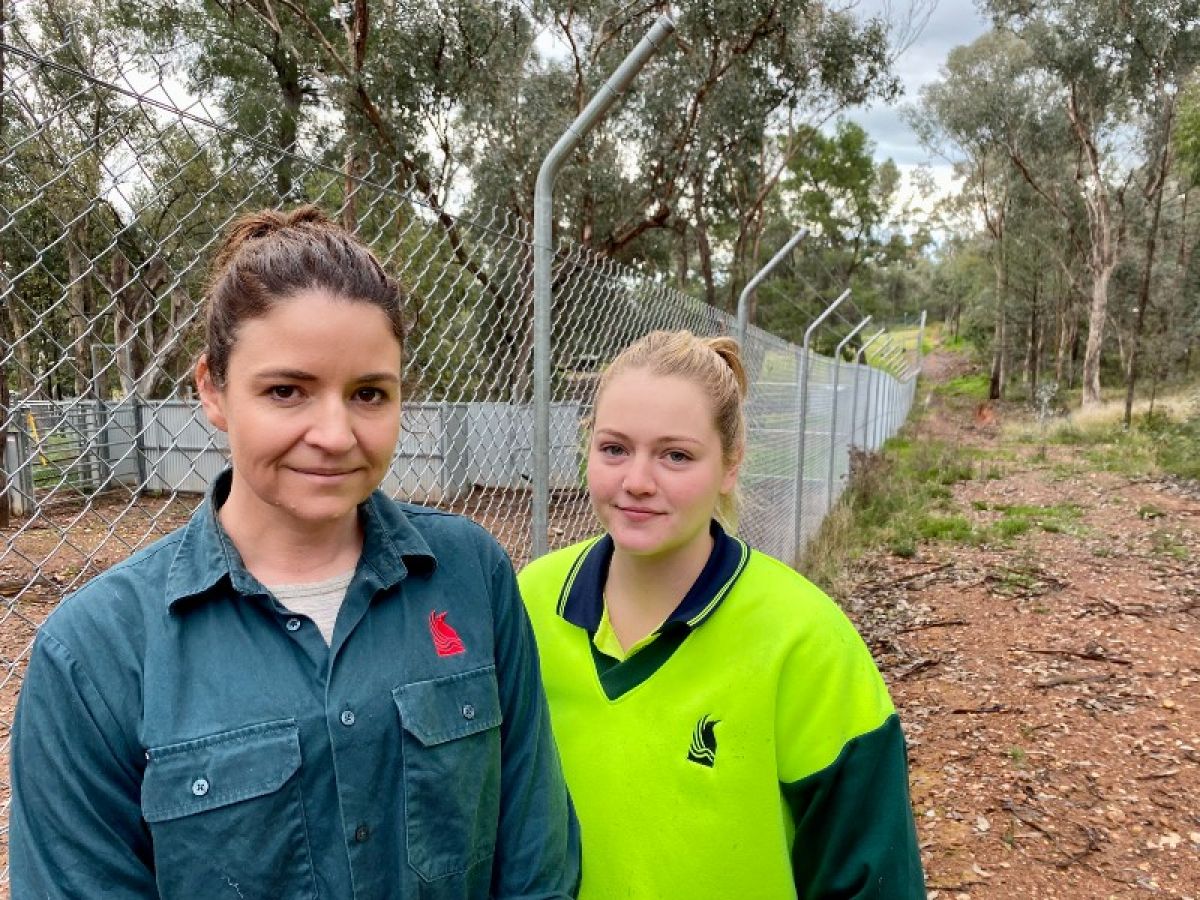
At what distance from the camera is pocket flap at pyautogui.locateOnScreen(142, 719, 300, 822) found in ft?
3.16

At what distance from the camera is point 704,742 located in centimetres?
140

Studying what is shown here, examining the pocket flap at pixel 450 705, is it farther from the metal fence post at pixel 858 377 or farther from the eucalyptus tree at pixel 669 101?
the eucalyptus tree at pixel 669 101

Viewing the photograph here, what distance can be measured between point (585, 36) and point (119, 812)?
567 inches

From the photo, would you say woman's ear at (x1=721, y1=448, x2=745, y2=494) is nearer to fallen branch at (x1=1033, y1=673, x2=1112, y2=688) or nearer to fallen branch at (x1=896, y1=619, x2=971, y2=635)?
fallen branch at (x1=1033, y1=673, x2=1112, y2=688)

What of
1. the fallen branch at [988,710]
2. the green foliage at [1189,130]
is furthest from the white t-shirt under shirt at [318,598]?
the green foliage at [1189,130]

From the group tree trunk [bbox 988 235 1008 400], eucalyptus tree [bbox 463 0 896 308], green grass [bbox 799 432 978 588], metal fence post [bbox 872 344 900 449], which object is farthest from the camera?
tree trunk [bbox 988 235 1008 400]

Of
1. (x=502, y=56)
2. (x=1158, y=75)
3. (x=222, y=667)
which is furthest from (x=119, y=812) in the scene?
(x=1158, y=75)

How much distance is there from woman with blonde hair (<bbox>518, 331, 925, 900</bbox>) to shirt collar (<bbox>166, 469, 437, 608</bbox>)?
46 centimetres

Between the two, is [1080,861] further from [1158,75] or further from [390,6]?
[1158,75]

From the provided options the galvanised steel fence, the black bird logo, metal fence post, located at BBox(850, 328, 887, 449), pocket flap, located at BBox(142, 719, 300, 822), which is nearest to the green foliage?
metal fence post, located at BBox(850, 328, 887, 449)

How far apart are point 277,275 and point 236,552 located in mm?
366

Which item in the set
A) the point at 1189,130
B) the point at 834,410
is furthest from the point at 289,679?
the point at 1189,130

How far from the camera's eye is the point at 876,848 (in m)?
1.34

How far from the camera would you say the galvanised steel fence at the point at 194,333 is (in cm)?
154
